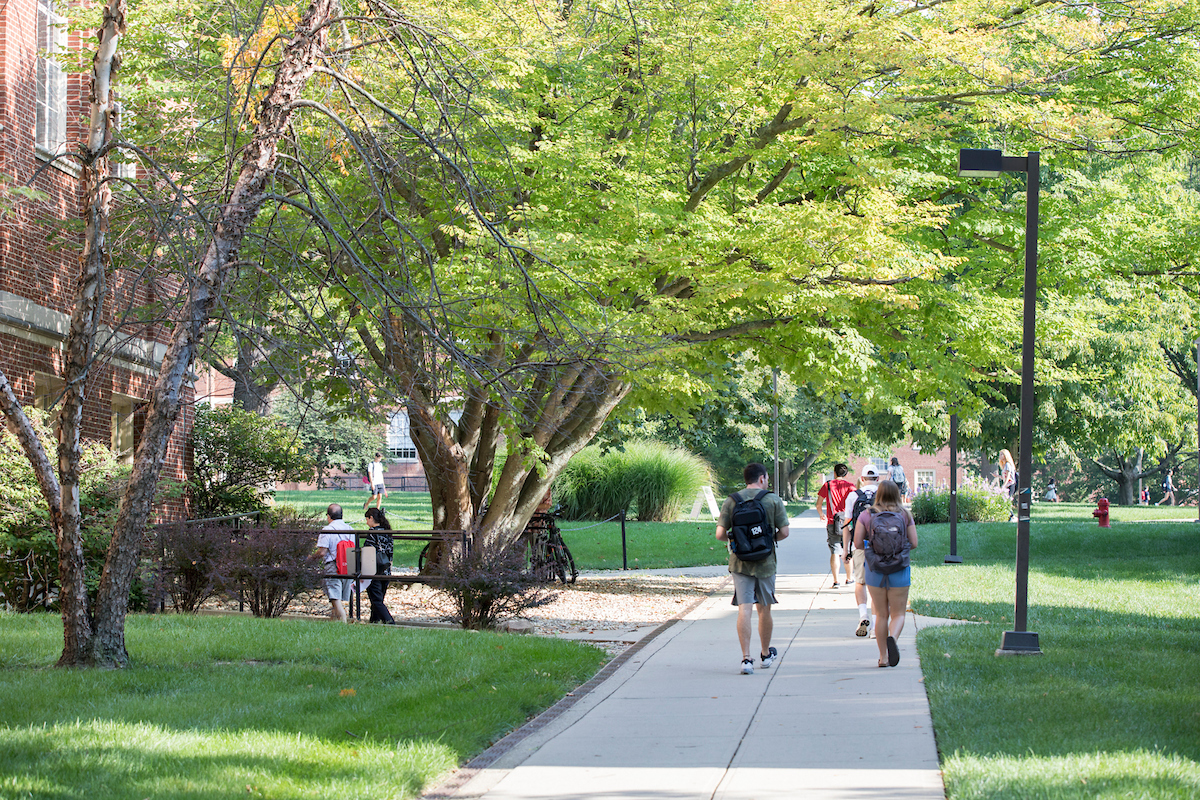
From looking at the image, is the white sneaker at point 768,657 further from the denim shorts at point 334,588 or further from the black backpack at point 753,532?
the denim shorts at point 334,588

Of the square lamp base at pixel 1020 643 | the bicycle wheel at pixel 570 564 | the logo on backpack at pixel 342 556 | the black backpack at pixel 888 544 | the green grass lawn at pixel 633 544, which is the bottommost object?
the green grass lawn at pixel 633 544

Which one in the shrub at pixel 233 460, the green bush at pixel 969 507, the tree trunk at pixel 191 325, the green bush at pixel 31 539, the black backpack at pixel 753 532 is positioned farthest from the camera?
the green bush at pixel 969 507

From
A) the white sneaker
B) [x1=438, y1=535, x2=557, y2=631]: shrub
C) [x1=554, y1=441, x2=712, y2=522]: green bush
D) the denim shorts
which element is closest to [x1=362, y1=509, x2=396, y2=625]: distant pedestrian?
the denim shorts

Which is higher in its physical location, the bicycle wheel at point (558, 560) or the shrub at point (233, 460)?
the shrub at point (233, 460)

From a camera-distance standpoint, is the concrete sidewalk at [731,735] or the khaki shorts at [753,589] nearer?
the concrete sidewalk at [731,735]

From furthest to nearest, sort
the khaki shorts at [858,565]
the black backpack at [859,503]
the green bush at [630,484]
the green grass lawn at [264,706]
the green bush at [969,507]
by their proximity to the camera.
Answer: the green bush at [630,484]
the green bush at [969,507]
the black backpack at [859,503]
the khaki shorts at [858,565]
the green grass lawn at [264,706]

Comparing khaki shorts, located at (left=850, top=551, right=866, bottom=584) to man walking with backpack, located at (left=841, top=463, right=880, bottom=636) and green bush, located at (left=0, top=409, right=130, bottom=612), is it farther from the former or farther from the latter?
green bush, located at (left=0, top=409, right=130, bottom=612)

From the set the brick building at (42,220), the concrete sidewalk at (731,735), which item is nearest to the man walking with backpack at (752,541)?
the concrete sidewalk at (731,735)

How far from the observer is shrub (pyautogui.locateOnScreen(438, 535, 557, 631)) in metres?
11.6

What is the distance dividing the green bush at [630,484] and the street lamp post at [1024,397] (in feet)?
75.8

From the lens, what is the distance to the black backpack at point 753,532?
29.8ft

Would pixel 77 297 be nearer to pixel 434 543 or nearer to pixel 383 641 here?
pixel 383 641

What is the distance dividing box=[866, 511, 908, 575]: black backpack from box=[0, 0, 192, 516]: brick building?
855 cm

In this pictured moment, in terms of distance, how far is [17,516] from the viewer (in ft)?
37.8
